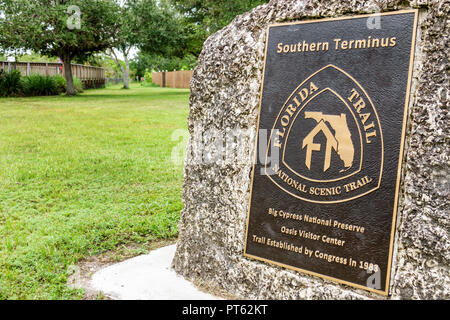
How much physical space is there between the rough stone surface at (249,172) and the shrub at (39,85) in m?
19.7

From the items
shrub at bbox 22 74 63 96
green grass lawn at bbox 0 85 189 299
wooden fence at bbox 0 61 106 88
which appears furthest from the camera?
wooden fence at bbox 0 61 106 88

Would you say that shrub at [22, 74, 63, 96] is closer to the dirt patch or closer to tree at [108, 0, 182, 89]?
tree at [108, 0, 182, 89]

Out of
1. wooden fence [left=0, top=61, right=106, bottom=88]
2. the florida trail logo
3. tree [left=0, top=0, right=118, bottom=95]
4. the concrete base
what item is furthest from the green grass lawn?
wooden fence [left=0, top=61, right=106, bottom=88]

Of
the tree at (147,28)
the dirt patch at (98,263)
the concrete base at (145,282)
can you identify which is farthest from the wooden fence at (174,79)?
the concrete base at (145,282)

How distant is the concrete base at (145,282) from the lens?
2824 mm

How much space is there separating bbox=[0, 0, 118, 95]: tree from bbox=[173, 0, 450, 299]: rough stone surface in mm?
17832

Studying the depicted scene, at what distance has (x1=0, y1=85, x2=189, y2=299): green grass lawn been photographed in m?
3.34

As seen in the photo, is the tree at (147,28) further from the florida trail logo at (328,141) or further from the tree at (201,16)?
the florida trail logo at (328,141)

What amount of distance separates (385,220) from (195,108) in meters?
1.53

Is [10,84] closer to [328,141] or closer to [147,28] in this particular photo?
[147,28]

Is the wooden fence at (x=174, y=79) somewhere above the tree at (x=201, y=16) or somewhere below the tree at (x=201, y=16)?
below

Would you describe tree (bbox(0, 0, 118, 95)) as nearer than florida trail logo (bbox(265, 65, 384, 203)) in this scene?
No

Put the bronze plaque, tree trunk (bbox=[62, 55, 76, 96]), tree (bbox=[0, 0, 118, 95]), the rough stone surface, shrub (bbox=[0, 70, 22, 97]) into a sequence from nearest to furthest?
the rough stone surface, the bronze plaque, tree (bbox=[0, 0, 118, 95]), shrub (bbox=[0, 70, 22, 97]), tree trunk (bbox=[62, 55, 76, 96])

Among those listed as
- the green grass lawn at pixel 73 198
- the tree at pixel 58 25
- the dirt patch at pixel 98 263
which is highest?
the tree at pixel 58 25
